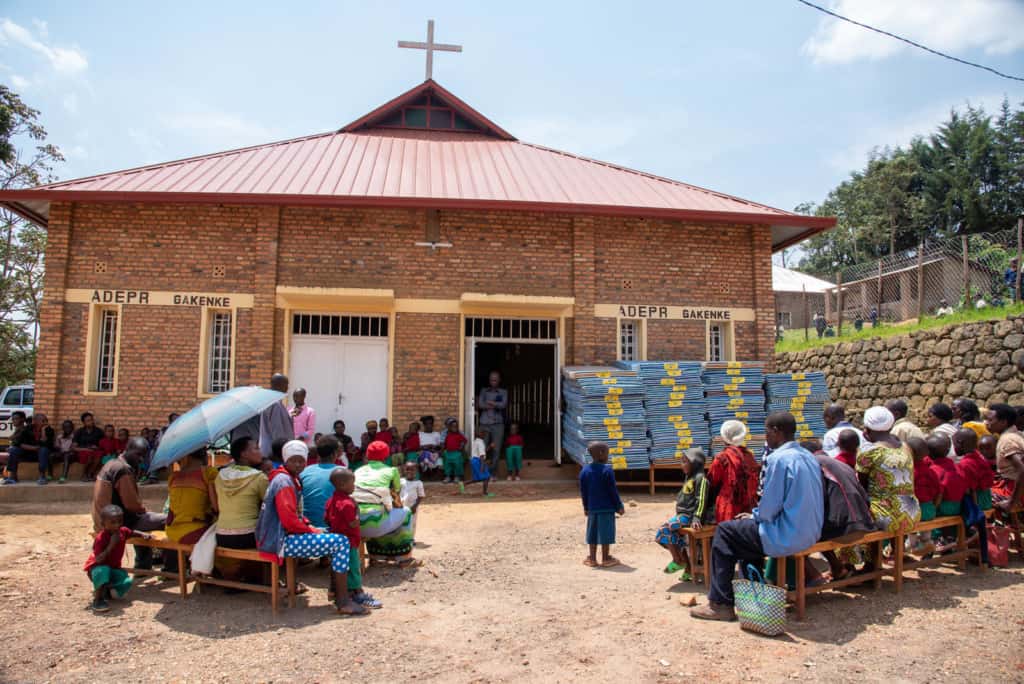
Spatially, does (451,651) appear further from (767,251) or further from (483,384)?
(483,384)

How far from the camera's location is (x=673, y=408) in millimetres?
10922

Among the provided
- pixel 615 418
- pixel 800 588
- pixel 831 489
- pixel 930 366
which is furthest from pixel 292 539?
pixel 930 366

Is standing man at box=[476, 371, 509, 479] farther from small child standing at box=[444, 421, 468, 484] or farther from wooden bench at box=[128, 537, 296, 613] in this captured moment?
wooden bench at box=[128, 537, 296, 613]

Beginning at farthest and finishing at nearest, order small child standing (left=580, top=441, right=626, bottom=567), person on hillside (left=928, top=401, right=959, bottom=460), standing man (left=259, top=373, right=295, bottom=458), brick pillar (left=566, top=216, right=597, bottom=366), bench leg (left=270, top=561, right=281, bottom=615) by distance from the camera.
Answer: brick pillar (left=566, top=216, right=597, bottom=366)
standing man (left=259, top=373, right=295, bottom=458)
person on hillside (left=928, top=401, right=959, bottom=460)
small child standing (left=580, top=441, right=626, bottom=567)
bench leg (left=270, top=561, right=281, bottom=615)

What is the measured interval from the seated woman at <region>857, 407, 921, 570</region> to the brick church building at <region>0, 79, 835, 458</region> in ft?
21.4

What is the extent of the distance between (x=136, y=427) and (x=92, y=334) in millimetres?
1744

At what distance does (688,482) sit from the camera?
591 centimetres

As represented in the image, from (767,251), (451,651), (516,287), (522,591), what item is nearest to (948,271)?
(767,251)

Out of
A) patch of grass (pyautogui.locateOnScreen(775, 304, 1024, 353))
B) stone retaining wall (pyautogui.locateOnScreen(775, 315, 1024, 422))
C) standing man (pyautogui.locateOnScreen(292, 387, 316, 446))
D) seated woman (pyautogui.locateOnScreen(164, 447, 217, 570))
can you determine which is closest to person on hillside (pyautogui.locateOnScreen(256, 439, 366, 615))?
seated woman (pyautogui.locateOnScreen(164, 447, 217, 570))

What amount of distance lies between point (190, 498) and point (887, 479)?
5.81 meters

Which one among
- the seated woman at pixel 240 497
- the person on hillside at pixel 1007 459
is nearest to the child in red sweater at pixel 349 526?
the seated woman at pixel 240 497

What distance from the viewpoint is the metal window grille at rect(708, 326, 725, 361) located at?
504 inches

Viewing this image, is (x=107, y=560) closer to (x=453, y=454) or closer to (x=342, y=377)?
(x=453, y=454)

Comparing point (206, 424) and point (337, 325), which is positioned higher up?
point (337, 325)
